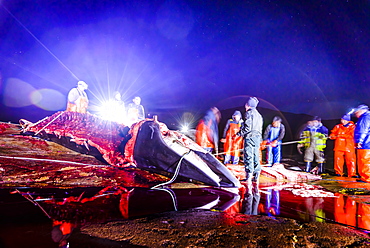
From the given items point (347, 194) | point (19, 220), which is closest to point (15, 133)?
point (19, 220)

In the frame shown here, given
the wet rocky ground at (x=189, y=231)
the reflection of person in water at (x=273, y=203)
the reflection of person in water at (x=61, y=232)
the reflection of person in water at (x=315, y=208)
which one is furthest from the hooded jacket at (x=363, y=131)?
the reflection of person in water at (x=61, y=232)

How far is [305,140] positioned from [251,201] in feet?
18.8

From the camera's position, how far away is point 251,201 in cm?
322

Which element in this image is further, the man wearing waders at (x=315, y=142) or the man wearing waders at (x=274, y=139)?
the man wearing waders at (x=274, y=139)

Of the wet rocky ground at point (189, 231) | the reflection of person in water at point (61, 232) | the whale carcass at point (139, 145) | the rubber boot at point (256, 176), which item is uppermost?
the whale carcass at point (139, 145)

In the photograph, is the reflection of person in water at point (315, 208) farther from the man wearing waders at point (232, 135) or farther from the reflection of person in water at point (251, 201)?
the man wearing waders at point (232, 135)

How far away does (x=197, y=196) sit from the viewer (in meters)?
3.38

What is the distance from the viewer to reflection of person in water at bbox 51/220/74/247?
1.65 meters

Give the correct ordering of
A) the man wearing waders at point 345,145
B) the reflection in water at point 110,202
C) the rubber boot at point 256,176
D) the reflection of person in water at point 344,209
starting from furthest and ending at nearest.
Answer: the man wearing waders at point 345,145, the rubber boot at point 256,176, the reflection of person in water at point 344,209, the reflection in water at point 110,202

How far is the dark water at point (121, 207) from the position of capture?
179 centimetres

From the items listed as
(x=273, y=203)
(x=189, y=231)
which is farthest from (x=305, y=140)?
(x=189, y=231)


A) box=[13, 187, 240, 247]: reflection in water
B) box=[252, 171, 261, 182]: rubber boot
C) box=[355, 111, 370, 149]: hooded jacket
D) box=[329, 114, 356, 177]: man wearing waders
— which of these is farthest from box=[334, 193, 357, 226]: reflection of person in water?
box=[329, 114, 356, 177]: man wearing waders

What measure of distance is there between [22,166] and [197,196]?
372cm

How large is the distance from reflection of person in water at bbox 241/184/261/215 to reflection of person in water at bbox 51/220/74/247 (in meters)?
2.06
